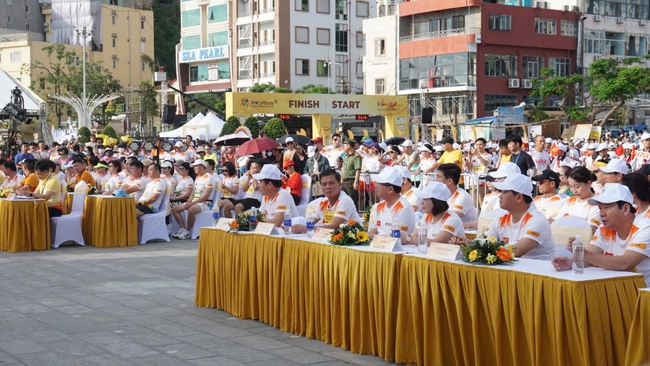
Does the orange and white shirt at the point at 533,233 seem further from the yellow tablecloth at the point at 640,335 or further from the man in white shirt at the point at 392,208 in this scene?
the yellow tablecloth at the point at 640,335

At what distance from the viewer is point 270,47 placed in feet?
234

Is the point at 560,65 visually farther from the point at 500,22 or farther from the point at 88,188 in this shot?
the point at 88,188

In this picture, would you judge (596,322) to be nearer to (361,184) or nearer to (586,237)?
(586,237)

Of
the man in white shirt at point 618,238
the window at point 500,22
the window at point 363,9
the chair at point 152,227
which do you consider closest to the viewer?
the man in white shirt at point 618,238

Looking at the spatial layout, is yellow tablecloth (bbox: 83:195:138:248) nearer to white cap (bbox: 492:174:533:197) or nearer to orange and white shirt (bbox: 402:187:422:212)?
orange and white shirt (bbox: 402:187:422:212)

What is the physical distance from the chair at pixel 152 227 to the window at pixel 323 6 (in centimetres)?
5933

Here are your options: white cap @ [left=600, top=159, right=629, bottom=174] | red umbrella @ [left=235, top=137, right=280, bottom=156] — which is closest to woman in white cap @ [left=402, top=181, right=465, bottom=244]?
white cap @ [left=600, top=159, right=629, bottom=174]

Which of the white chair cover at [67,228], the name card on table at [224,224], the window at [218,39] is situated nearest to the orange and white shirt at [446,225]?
the name card on table at [224,224]

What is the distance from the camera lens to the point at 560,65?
202ft

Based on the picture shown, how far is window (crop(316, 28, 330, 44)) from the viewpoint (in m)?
73.7

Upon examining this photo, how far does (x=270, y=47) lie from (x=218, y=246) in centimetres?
6290

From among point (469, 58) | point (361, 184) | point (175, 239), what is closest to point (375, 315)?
point (175, 239)

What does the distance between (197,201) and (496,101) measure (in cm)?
4419

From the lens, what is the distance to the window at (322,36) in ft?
242
